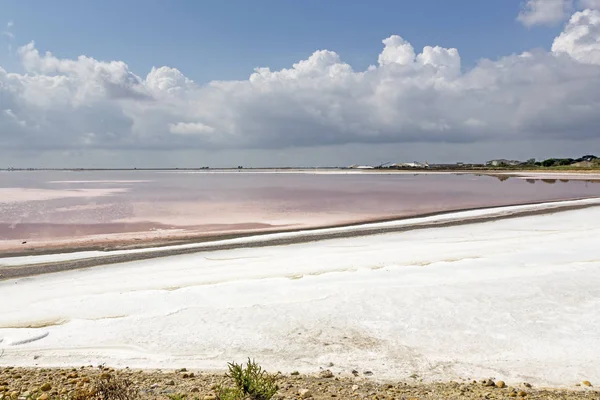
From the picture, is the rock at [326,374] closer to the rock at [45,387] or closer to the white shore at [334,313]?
the white shore at [334,313]

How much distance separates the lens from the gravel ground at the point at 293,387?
543cm

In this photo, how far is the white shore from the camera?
685 cm

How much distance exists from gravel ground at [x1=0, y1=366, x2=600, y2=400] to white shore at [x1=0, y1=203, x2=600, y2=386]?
1.09 ft

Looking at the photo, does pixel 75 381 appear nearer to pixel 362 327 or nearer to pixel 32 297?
pixel 362 327

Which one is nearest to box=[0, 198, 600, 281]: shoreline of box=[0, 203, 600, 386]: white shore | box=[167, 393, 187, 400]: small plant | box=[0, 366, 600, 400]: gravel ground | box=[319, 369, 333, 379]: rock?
box=[0, 203, 600, 386]: white shore

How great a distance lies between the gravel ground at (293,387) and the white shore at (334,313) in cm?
33

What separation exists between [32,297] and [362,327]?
800 centimetres

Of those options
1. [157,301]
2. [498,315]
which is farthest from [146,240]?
[498,315]

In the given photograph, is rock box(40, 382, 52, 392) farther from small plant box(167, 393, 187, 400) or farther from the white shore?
small plant box(167, 393, 187, 400)

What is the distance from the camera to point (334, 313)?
8953mm

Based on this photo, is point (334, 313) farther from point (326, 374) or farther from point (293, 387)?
point (293, 387)

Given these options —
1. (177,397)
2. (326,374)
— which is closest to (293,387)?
(326,374)

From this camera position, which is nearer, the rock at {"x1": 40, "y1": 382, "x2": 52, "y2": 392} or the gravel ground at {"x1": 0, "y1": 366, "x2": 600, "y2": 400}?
the gravel ground at {"x1": 0, "y1": 366, "x2": 600, "y2": 400}

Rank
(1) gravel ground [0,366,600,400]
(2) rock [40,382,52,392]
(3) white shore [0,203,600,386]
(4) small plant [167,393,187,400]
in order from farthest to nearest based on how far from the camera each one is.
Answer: (3) white shore [0,203,600,386] < (2) rock [40,382,52,392] < (1) gravel ground [0,366,600,400] < (4) small plant [167,393,187,400]
